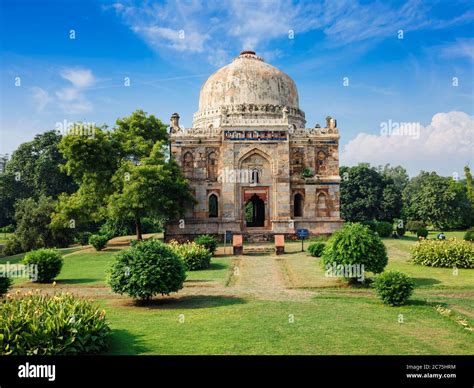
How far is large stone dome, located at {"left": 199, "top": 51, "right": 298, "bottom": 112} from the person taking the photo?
33594mm

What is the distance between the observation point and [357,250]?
14359 mm

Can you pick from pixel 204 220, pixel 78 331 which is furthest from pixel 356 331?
pixel 204 220

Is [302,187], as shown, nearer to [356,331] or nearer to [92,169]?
[92,169]

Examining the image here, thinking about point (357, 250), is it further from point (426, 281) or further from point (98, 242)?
point (98, 242)

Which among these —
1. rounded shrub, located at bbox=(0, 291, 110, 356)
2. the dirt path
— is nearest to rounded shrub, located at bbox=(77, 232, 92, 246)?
the dirt path

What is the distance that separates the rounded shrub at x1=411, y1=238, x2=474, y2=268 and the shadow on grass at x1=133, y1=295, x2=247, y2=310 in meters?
10.3

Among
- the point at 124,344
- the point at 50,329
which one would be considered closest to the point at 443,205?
the point at 124,344

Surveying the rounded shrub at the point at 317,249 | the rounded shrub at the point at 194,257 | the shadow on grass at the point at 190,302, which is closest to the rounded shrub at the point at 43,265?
the rounded shrub at the point at 194,257

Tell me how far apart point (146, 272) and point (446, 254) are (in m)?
13.2

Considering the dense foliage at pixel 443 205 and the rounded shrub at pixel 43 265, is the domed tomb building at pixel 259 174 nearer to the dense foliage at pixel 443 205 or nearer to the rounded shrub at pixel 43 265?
the rounded shrub at pixel 43 265

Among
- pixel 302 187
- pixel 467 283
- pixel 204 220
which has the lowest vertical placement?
pixel 467 283
